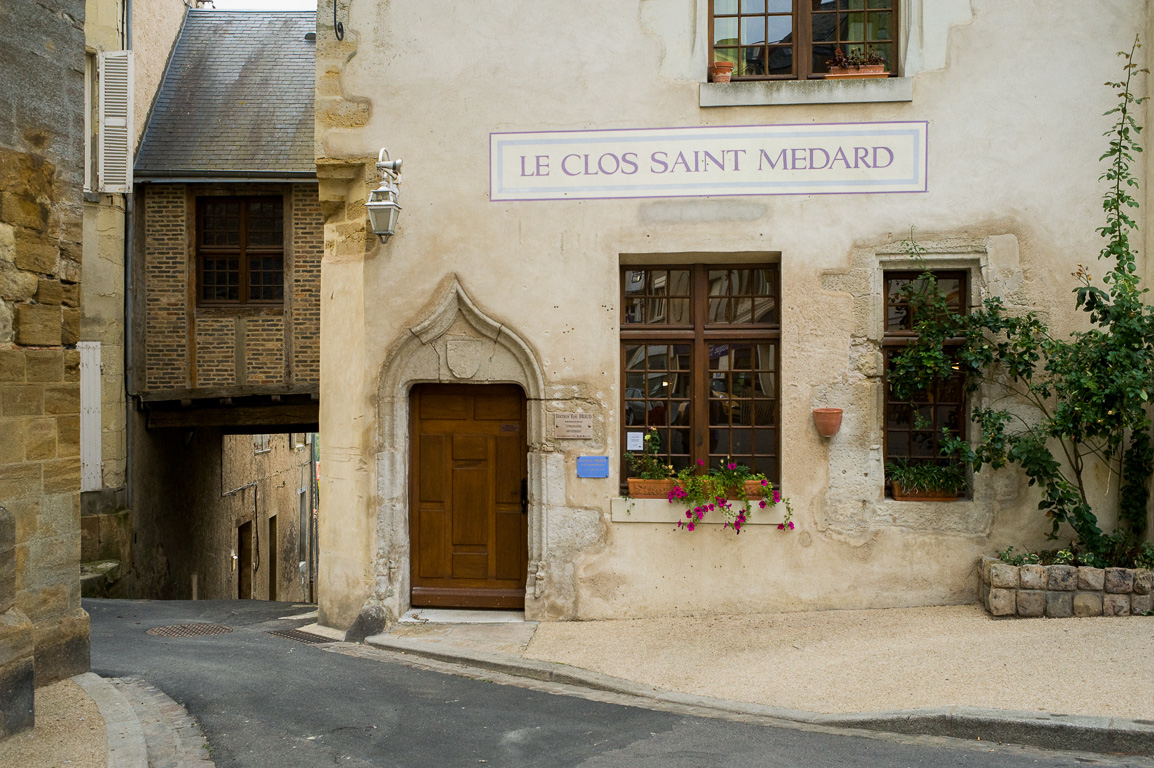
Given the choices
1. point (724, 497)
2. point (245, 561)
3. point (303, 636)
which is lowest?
point (245, 561)

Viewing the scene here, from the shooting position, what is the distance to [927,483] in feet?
24.0

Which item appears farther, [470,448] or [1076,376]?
[470,448]

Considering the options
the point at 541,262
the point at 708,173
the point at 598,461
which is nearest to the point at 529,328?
the point at 541,262

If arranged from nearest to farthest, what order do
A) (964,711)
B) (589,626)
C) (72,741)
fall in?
(72,741), (964,711), (589,626)

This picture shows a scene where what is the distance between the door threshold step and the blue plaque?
51.8 inches

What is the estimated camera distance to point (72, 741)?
4.70 meters

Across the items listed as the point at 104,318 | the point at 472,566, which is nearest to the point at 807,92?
the point at 472,566

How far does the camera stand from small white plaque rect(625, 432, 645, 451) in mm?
7680

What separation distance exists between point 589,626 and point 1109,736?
3.68 meters

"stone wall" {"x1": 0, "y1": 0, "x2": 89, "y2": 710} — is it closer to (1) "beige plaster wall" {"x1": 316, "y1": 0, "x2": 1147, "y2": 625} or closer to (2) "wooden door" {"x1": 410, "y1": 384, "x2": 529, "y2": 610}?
(1) "beige plaster wall" {"x1": 316, "y1": 0, "x2": 1147, "y2": 625}

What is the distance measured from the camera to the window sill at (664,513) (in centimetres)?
738

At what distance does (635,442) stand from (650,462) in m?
0.22

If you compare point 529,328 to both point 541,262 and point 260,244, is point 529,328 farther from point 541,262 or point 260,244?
point 260,244

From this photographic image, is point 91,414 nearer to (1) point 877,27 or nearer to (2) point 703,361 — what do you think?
(2) point 703,361
